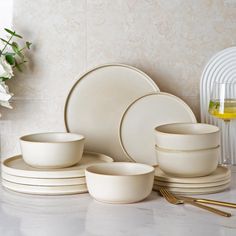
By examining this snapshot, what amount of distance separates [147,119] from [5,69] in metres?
0.43

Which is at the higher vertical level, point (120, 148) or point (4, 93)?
point (4, 93)

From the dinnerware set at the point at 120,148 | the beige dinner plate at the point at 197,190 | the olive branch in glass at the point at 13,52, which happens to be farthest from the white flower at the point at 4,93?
the beige dinner plate at the point at 197,190

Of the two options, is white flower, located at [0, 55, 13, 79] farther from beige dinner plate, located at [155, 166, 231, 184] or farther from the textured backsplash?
→ beige dinner plate, located at [155, 166, 231, 184]

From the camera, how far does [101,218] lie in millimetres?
1105

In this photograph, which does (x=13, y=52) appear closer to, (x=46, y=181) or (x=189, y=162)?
(x=46, y=181)

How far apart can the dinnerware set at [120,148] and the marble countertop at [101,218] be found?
0.11 ft

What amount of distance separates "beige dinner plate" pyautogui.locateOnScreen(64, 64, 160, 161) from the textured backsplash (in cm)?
6

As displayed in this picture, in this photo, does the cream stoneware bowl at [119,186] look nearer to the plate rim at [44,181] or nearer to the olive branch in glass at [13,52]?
the plate rim at [44,181]

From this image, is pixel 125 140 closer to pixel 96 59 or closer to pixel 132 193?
pixel 96 59

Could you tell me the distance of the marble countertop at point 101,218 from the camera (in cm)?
103

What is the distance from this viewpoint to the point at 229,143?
161 cm

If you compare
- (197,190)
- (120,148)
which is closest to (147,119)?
(120,148)

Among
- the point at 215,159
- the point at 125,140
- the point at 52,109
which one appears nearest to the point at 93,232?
the point at 215,159

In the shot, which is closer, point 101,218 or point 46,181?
point 101,218
